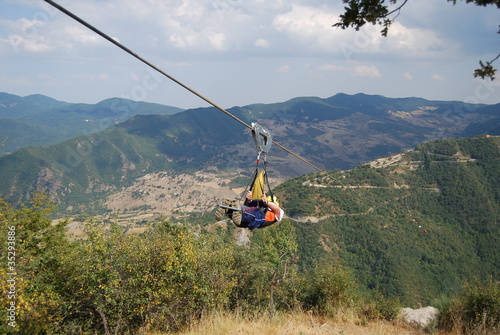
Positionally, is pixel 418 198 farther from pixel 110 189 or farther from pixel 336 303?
pixel 110 189

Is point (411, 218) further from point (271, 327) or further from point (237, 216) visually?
point (237, 216)

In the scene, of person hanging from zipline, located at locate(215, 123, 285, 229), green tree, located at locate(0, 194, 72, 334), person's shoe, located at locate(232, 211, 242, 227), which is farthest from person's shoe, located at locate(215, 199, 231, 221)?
green tree, located at locate(0, 194, 72, 334)

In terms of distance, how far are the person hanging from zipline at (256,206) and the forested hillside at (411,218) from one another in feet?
121

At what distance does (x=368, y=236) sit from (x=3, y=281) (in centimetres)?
6018

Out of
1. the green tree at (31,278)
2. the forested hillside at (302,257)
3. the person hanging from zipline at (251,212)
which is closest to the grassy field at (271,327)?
the forested hillside at (302,257)

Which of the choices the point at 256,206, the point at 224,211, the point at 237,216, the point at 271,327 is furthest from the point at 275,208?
the point at 271,327

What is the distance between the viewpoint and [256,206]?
23.9ft

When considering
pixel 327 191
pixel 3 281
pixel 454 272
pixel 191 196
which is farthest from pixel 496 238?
pixel 191 196

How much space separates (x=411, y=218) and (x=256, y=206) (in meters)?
71.3

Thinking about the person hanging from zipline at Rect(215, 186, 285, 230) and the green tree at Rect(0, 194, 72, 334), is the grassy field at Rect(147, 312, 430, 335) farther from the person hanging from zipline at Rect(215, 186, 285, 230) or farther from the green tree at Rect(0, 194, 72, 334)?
the green tree at Rect(0, 194, 72, 334)

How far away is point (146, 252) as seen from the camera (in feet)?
34.4

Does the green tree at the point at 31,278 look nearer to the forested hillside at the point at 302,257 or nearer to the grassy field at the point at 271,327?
the forested hillside at the point at 302,257

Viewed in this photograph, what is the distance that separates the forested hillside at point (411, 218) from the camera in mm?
52844

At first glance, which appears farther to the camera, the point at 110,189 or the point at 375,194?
the point at 110,189
